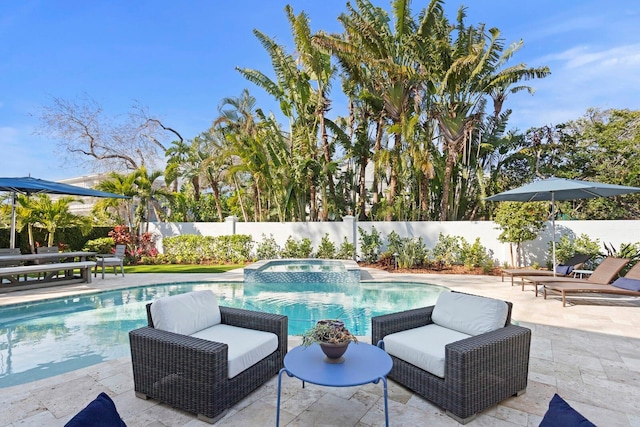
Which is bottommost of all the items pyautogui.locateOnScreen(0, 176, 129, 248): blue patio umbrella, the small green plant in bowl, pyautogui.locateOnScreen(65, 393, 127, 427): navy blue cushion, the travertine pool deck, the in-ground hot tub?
the travertine pool deck

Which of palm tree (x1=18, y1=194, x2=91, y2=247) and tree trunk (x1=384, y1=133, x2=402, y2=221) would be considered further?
tree trunk (x1=384, y1=133, x2=402, y2=221)

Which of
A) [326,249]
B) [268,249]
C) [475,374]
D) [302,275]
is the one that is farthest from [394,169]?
[475,374]

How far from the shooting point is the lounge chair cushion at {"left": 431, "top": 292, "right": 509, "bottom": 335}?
3.35 meters

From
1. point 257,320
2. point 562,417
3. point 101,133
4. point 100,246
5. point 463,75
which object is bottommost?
point 257,320

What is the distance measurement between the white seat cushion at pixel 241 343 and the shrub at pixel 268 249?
1030cm

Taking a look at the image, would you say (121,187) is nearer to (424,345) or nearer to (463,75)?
(463,75)

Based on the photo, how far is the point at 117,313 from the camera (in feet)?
22.0

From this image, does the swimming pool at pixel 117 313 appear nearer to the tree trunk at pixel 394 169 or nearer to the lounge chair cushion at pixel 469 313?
the lounge chair cushion at pixel 469 313

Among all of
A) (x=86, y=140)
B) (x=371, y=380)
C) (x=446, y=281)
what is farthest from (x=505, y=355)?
(x=86, y=140)

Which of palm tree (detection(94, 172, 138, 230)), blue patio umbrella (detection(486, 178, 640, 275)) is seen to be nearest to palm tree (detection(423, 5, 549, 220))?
blue patio umbrella (detection(486, 178, 640, 275))

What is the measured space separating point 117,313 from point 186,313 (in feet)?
14.0

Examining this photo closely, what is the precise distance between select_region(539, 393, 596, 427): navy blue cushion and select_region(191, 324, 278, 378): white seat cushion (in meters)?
2.33

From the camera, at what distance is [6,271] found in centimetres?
771

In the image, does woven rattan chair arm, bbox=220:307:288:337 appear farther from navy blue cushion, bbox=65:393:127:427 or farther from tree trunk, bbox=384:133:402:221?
tree trunk, bbox=384:133:402:221
